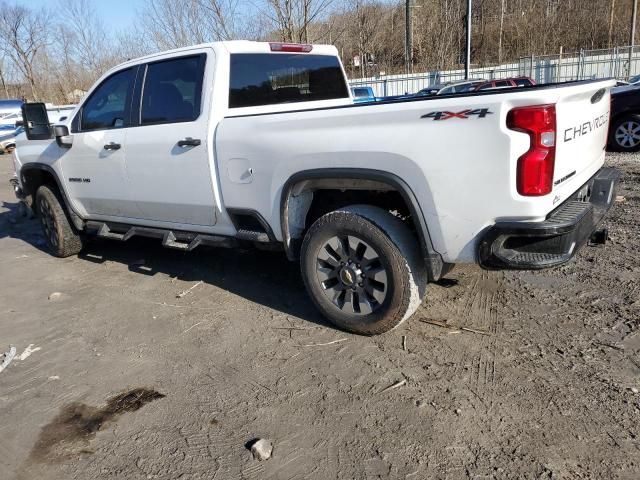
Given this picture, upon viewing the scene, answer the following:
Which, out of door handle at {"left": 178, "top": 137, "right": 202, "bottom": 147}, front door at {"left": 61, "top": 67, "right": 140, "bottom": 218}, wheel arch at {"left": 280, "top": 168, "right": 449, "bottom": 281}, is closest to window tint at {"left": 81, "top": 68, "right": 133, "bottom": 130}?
front door at {"left": 61, "top": 67, "right": 140, "bottom": 218}

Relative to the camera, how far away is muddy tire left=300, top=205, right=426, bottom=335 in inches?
131

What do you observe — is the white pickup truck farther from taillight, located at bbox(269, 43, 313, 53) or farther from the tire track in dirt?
the tire track in dirt

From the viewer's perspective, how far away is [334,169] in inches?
130

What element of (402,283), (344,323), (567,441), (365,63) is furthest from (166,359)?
(365,63)

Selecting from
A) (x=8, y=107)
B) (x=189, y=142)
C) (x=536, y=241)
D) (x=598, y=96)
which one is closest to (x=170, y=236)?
(x=189, y=142)

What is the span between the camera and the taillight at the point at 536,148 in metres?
2.66

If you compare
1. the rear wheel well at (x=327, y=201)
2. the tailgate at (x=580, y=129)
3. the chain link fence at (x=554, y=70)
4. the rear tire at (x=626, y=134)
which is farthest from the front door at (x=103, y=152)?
the chain link fence at (x=554, y=70)

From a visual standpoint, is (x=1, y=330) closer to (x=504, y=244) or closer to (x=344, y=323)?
(x=344, y=323)

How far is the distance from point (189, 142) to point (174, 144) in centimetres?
21

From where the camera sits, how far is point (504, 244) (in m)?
2.97

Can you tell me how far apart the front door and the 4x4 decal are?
118 inches

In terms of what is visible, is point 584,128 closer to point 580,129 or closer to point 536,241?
point 580,129

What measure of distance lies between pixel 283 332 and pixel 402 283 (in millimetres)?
1047

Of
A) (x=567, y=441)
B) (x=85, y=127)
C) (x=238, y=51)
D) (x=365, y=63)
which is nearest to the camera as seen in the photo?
(x=567, y=441)
